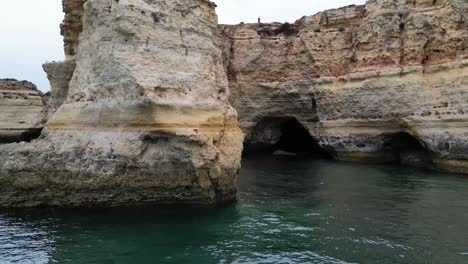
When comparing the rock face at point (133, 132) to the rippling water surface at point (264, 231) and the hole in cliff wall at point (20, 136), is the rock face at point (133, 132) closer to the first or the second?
the rippling water surface at point (264, 231)

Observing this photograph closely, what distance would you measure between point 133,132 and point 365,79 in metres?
12.7

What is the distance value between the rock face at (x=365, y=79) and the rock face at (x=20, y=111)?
32.3ft

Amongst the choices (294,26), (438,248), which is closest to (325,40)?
(294,26)

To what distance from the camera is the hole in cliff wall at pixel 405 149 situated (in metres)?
18.5

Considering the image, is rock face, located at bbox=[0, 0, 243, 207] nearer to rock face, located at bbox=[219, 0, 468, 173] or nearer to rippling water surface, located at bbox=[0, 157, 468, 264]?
rippling water surface, located at bbox=[0, 157, 468, 264]

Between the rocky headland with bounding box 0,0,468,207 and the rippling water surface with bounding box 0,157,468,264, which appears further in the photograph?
the rocky headland with bounding box 0,0,468,207

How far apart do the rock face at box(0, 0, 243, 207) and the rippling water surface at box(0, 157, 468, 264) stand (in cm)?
50

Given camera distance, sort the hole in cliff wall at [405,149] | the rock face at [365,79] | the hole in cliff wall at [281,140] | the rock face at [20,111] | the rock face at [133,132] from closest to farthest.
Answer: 1. the rock face at [133,132]
2. the rock face at [365,79]
3. the rock face at [20,111]
4. the hole in cliff wall at [405,149]
5. the hole in cliff wall at [281,140]

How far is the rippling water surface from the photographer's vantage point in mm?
7223

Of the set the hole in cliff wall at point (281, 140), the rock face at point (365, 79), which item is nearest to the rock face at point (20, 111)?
the rock face at point (365, 79)

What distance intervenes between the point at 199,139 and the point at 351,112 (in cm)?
1169

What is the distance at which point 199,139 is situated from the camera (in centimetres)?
978

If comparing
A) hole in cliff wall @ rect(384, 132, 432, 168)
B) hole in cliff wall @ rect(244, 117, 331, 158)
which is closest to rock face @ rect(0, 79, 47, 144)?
hole in cliff wall @ rect(244, 117, 331, 158)

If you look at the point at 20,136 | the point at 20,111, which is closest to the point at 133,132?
the point at 20,136
